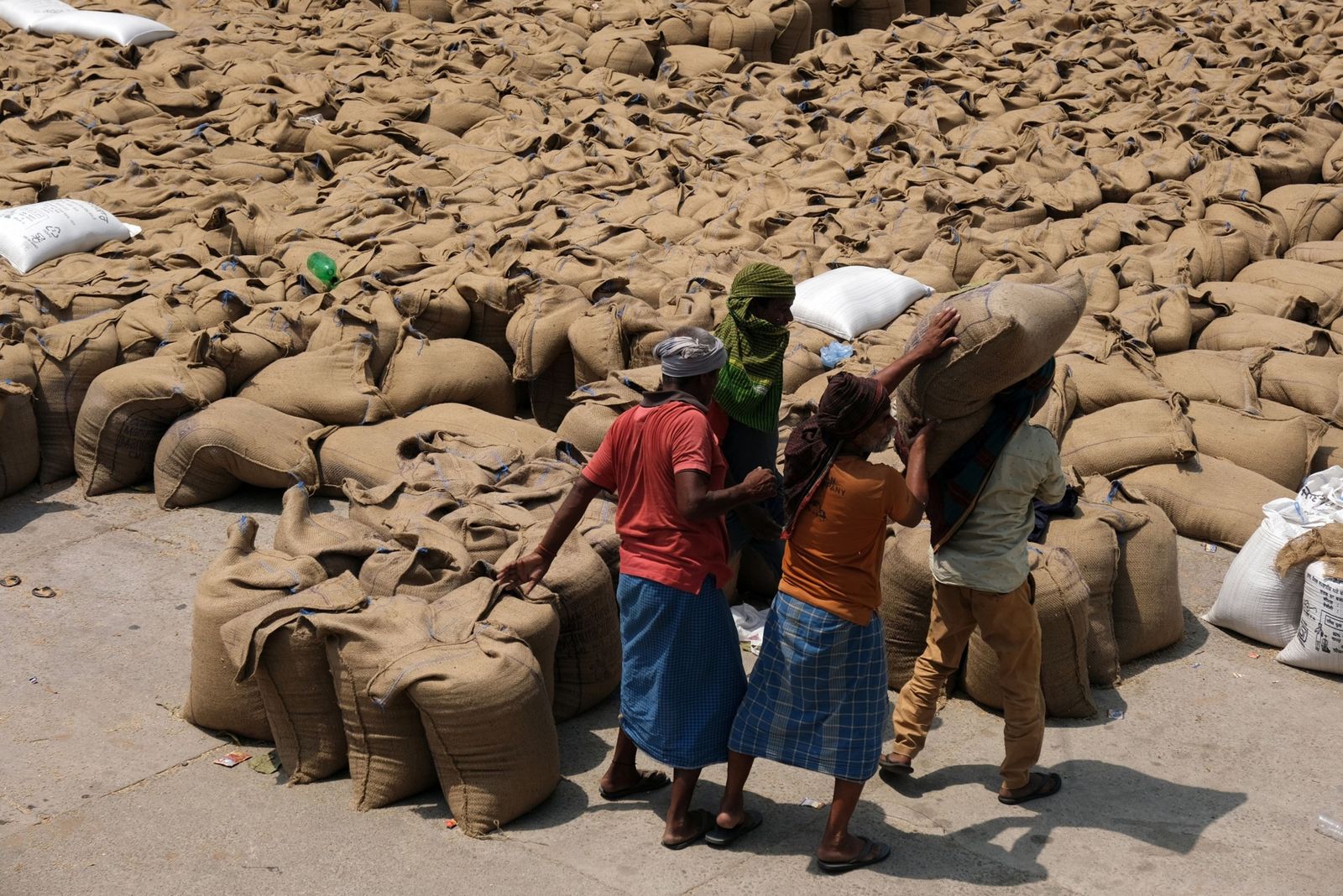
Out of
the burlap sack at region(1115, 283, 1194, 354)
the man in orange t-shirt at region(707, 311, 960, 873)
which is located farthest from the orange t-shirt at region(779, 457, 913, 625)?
the burlap sack at region(1115, 283, 1194, 354)

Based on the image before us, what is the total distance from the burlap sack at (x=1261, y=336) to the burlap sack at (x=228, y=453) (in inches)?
147

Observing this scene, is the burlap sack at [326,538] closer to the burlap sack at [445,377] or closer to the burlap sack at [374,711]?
the burlap sack at [374,711]

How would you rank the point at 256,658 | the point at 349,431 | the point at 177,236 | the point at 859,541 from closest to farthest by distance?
the point at 859,541, the point at 256,658, the point at 349,431, the point at 177,236

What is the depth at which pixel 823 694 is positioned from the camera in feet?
→ 9.89

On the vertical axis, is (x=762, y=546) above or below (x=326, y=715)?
above

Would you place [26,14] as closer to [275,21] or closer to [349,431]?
[275,21]

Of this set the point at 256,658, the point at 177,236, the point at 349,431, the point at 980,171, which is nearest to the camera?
the point at 256,658

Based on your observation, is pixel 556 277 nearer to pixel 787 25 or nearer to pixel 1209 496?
pixel 1209 496

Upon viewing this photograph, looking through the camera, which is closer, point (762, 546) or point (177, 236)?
point (762, 546)

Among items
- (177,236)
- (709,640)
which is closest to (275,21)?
(177,236)

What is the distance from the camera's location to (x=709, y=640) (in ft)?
10.2

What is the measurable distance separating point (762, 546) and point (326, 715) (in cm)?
132

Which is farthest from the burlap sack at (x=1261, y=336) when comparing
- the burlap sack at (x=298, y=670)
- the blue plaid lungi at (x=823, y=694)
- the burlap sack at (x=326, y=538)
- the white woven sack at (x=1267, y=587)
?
the burlap sack at (x=298, y=670)

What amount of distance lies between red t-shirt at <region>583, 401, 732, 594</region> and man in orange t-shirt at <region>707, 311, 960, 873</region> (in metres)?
0.18
